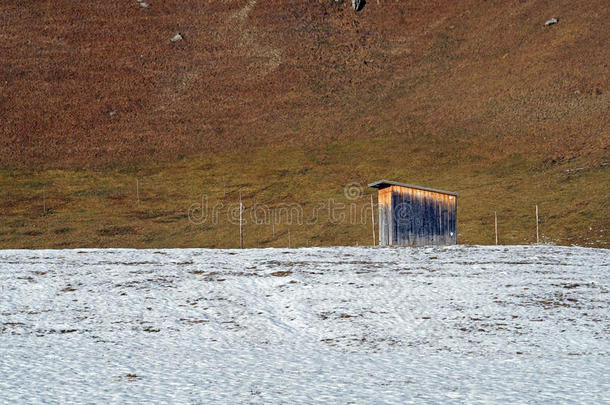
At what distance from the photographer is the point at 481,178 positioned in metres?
59.9

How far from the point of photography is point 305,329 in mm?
17969

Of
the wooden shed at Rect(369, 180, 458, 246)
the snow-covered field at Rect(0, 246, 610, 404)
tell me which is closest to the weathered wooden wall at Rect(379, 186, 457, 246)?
the wooden shed at Rect(369, 180, 458, 246)

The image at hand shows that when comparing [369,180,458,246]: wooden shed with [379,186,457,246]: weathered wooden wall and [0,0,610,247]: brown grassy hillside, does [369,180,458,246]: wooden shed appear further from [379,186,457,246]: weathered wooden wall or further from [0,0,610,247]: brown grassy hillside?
[0,0,610,247]: brown grassy hillside

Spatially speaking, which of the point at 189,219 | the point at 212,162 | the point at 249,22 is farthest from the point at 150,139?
the point at 249,22

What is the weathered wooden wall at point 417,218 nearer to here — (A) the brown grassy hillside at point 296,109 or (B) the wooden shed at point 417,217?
(B) the wooden shed at point 417,217

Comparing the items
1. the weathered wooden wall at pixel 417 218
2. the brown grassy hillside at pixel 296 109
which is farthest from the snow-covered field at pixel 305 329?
the brown grassy hillside at pixel 296 109

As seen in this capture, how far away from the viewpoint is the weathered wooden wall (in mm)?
36000

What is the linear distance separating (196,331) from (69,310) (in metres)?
4.23

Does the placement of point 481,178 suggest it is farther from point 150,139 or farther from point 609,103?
point 150,139

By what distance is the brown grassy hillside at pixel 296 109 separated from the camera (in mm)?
55281

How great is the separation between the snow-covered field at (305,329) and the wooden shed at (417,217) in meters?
6.66

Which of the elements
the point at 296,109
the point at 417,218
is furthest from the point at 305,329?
the point at 296,109

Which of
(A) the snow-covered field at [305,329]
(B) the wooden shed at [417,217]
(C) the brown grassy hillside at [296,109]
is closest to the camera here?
(A) the snow-covered field at [305,329]

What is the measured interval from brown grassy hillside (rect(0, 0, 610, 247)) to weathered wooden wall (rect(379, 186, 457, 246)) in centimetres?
928
